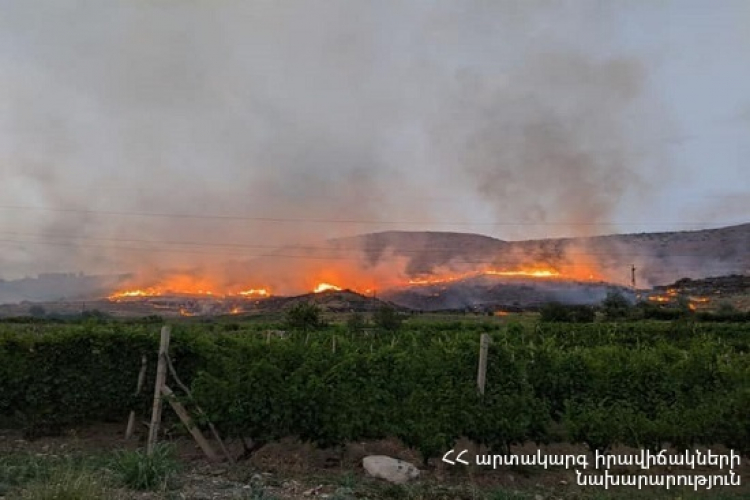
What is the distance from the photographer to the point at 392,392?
10984 mm

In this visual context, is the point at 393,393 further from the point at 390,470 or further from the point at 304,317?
the point at 304,317

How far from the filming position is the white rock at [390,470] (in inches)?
348

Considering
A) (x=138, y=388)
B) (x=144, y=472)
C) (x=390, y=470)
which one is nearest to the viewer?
(x=144, y=472)

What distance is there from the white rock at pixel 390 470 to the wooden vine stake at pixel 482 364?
2001mm

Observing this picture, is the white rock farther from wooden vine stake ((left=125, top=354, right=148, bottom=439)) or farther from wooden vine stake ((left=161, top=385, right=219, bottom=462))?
wooden vine stake ((left=125, top=354, right=148, bottom=439))

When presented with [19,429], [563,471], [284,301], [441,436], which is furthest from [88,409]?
[284,301]

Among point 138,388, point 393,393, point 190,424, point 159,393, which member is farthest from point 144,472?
point 138,388

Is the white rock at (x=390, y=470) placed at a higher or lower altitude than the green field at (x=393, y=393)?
lower

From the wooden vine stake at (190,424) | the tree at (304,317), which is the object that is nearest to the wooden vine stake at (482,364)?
the wooden vine stake at (190,424)

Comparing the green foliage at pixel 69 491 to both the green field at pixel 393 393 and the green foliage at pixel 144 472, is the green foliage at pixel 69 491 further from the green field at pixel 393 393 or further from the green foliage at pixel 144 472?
the green field at pixel 393 393

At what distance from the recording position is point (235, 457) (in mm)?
10617

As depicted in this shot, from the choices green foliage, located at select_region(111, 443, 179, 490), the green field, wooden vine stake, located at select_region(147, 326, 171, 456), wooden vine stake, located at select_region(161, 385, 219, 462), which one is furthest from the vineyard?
green foliage, located at select_region(111, 443, 179, 490)

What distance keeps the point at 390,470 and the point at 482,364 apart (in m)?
2.63

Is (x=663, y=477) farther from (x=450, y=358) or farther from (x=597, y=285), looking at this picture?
(x=597, y=285)
